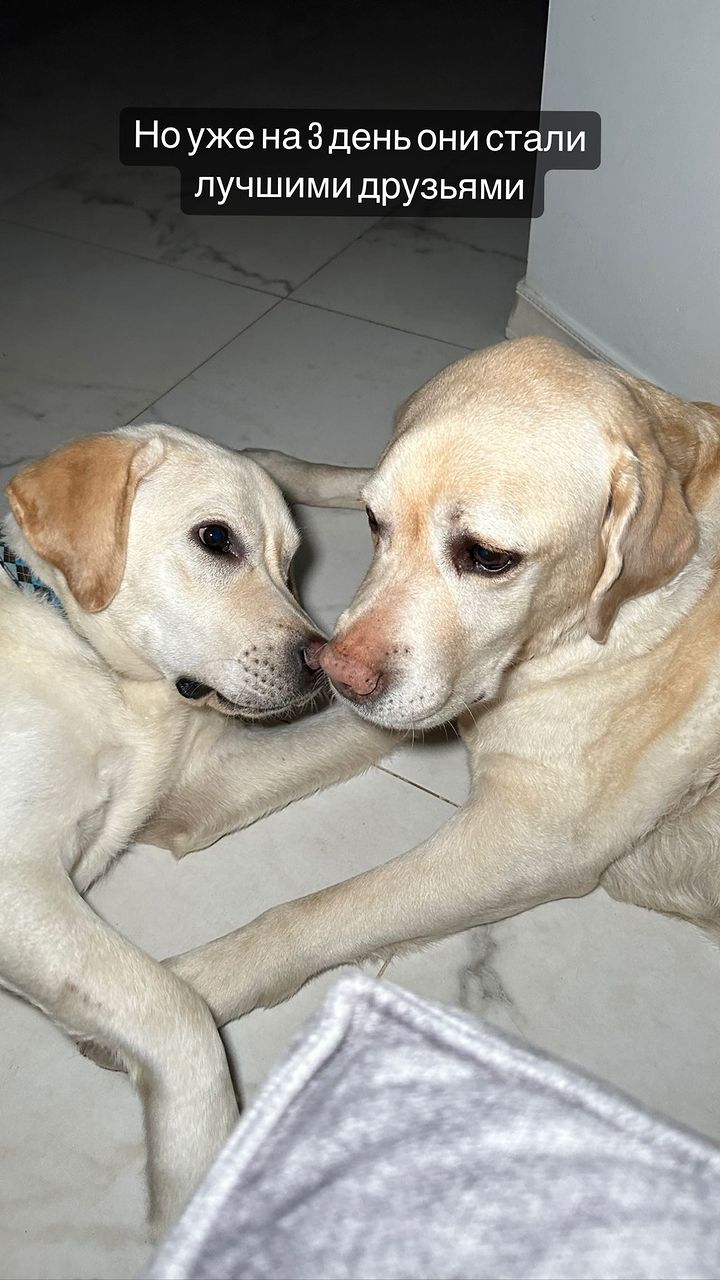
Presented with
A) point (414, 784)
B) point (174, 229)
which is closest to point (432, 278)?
A: point (174, 229)

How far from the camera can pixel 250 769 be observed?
2.18 metres

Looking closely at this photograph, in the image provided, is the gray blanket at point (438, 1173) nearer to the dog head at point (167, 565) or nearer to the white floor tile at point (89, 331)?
the dog head at point (167, 565)

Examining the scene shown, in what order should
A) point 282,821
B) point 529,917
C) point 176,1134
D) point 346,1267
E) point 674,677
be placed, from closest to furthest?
point 346,1267 → point 176,1134 → point 674,677 → point 529,917 → point 282,821

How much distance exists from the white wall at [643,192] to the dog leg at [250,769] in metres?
1.35

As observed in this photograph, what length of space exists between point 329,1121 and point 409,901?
3.60 feet

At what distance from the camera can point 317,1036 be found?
789 millimetres

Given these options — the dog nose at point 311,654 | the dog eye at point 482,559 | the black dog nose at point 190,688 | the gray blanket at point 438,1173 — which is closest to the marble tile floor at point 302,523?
the black dog nose at point 190,688

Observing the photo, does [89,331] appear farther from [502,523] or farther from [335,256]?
[502,523]

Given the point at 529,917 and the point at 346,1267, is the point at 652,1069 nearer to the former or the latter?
the point at 529,917

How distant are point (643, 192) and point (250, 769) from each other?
1.82m

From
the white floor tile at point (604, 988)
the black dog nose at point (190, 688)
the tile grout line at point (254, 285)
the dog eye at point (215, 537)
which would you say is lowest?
the white floor tile at point (604, 988)

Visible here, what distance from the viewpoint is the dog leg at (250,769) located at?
7.00 ft

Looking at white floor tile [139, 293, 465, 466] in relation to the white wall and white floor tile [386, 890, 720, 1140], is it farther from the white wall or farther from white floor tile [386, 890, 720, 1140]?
white floor tile [386, 890, 720, 1140]

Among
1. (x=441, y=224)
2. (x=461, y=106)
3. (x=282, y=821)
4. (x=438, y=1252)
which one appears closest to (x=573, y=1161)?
(x=438, y=1252)
